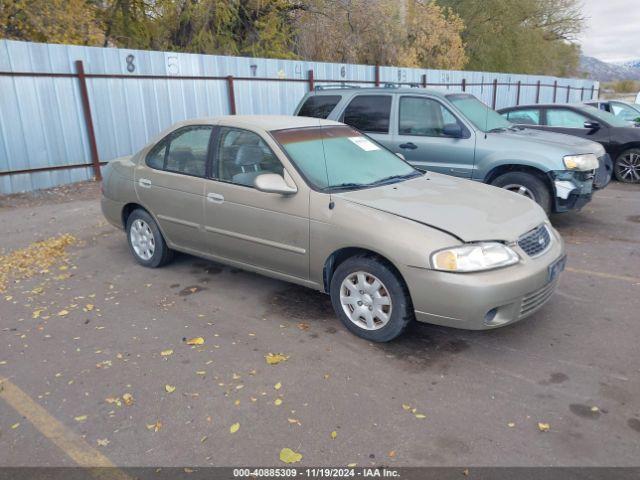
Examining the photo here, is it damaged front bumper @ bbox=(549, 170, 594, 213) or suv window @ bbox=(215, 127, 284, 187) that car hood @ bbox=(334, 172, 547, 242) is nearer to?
suv window @ bbox=(215, 127, 284, 187)

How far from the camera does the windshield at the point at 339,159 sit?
14.2ft

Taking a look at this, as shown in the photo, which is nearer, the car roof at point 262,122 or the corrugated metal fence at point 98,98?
the car roof at point 262,122

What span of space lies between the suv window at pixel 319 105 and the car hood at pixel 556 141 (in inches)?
93.3

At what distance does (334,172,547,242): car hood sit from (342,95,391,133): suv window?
9.42 ft

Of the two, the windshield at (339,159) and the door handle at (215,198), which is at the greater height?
the windshield at (339,159)

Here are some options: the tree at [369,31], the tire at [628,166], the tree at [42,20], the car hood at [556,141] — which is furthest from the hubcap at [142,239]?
the tree at [369,31]

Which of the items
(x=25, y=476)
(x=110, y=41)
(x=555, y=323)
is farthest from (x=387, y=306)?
(x=110, y=41)

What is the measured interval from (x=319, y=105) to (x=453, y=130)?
209 cm

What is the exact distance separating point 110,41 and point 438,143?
14019mm

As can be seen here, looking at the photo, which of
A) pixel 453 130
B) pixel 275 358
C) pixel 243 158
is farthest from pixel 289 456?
pixel 453 130

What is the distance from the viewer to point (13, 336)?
4.12m

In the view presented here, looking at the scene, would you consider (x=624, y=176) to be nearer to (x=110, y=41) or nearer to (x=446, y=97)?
(x=446, y=97)

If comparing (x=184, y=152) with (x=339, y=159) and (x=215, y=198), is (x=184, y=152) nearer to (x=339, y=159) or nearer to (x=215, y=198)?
(x=215, y=198)

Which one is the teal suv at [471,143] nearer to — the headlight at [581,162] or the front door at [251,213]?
the headlight at [581,162]
